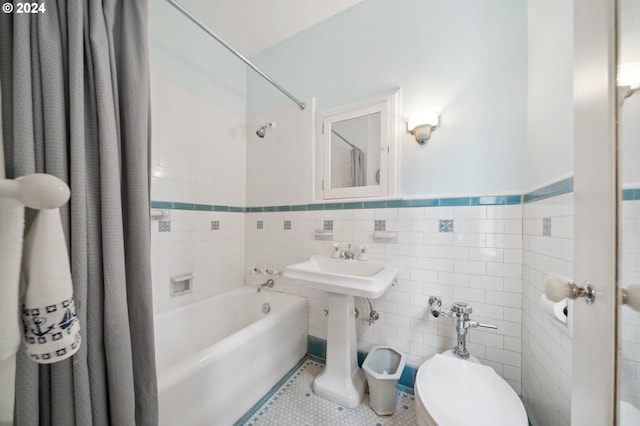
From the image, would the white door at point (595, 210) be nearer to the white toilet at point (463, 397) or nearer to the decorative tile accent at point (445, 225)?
the white toilet at point (463, 397)

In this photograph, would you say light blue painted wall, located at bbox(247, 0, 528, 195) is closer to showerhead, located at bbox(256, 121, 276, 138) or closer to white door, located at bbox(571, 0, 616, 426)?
showerhead, located at bbox(256, 121, 276, 138)

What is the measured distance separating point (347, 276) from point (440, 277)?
0.62 m

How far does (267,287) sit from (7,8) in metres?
1.83

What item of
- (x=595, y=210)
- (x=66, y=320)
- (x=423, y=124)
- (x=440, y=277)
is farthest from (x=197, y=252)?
(x=595, y=210)

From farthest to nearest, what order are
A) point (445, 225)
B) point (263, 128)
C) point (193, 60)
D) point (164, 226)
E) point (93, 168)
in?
point (263, 128)
point (193, 60)
point (164, 226)
point (445, 225)
point (93, 168)

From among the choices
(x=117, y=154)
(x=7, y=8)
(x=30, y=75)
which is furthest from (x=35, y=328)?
(x=7, y=8)

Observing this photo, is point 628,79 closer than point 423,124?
Yes

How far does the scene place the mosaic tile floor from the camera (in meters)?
1.12

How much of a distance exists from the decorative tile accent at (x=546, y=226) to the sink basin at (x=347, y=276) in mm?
685

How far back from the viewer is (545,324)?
0.89 meters

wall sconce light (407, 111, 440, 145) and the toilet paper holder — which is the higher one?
wall sconce light (407, 111, 440, 145)

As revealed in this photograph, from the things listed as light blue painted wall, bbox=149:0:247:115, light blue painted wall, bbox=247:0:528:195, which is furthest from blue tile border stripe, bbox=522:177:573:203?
light blue painted wall, bbox=149:0:247:115

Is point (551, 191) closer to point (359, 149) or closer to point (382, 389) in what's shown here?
point (359, 149)

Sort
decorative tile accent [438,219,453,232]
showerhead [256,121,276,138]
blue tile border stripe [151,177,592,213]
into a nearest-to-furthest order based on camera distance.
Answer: blue tile border stripe [151,177,592,213] < decorative tile accent [438,219,453,232] < showerhead [256,121,276,138]
